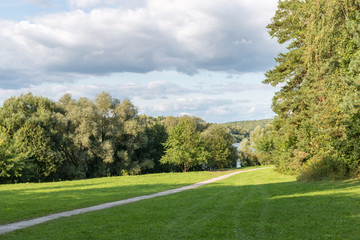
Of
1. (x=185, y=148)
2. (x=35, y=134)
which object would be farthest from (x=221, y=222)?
(x=185, y=148)

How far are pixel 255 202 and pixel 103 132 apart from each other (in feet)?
115

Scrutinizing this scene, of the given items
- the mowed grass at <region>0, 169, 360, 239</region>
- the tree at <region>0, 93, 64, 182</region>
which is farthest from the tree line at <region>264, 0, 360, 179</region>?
the tree at <region>0, 93, 64, 182</region>

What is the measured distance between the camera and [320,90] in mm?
22938

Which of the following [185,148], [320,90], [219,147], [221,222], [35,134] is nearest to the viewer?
[221,222]

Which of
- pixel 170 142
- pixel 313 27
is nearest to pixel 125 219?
pixel 313 27

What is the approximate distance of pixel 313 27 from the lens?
59.7 feet

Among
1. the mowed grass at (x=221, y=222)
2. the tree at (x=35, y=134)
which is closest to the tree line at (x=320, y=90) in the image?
the mowed grass at (x=221, y=222)

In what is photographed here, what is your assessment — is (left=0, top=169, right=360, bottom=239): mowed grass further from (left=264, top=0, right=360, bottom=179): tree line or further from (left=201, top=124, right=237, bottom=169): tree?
(left=201, top=124, right=237, bottom=169): tree

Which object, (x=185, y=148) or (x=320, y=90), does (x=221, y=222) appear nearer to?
(x=320, y=90)

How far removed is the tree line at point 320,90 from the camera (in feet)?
54.5

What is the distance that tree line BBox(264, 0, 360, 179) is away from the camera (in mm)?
16625

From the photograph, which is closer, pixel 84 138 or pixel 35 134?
pixel 35 134

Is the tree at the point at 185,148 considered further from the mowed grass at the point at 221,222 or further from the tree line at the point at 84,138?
the mowed grass at the point at 221,222

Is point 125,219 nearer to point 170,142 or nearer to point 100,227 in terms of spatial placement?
point 100,227
